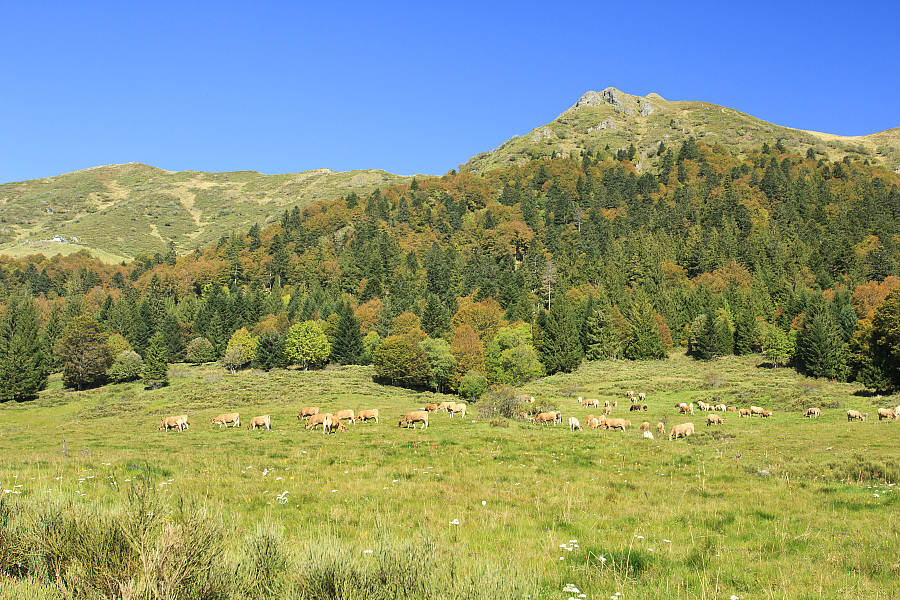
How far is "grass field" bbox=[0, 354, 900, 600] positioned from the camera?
5.18 meters

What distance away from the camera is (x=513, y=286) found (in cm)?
12119

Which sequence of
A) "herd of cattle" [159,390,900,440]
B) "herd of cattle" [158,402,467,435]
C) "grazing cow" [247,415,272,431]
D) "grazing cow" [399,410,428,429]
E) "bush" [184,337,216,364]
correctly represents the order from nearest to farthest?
1. "herd of cattle" [158,402,467,435]
2. "herd of cattle" [159,390,900,440]
3. "grazing cow" [247,415,272,431]
4. "grazing cow" [399,410,428,429]
5. "bush" [184,337,216,364]

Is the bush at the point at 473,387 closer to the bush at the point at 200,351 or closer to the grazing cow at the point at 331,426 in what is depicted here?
the grazing cow at the point at 331,426

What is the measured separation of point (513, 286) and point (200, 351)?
251ft

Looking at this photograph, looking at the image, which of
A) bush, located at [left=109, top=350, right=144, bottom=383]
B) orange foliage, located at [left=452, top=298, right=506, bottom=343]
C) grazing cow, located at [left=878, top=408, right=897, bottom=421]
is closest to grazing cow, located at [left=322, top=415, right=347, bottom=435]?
grazing cow, located at [left=878, top=408, right=897, bottom=421]

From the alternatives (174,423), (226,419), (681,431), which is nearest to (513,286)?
(681,431)

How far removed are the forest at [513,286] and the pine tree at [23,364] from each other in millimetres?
298

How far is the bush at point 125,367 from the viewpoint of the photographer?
267 feet

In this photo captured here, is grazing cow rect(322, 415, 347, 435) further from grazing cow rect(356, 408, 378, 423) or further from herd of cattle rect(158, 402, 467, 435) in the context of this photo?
grazing cow rect(356, 408, 378, 423)

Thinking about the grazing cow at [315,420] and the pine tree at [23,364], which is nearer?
the grazing cow at [315,420]

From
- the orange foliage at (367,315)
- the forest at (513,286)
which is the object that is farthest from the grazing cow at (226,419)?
the orange foliage at (367,315)

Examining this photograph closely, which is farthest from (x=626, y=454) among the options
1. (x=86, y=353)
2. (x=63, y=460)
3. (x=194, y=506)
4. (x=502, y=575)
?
(x=86, y=353)

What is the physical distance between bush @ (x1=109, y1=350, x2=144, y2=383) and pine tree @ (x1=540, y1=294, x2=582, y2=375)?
72.7 m

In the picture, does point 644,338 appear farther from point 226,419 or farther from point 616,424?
point 226,419
